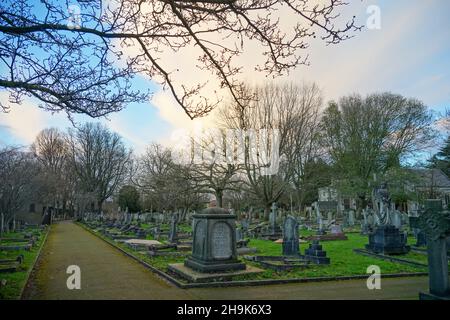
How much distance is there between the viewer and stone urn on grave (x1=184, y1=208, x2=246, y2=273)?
9062mm

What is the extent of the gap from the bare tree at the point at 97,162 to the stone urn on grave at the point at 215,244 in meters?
45.3

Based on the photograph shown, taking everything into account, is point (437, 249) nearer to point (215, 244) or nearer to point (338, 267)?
point (338, 267)

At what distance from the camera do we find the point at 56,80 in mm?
7301

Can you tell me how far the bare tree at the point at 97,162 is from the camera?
172ft

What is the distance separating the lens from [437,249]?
19.4 ft

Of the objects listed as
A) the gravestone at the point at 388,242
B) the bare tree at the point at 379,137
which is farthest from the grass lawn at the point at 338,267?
the bare tree at the point at 379,137

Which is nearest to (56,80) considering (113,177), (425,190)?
(425,190)

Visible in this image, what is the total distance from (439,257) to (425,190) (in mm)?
32416

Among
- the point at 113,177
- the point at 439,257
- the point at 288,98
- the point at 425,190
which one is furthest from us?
the point at 113,177

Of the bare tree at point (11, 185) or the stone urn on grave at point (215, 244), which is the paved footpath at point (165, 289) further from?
the bare tree at point (11, 185)

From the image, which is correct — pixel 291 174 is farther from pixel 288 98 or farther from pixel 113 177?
pixel 113 177

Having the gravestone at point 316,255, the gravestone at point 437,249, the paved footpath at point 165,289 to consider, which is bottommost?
the paved footpath at point 165,289

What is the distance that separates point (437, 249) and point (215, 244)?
520 centimetres

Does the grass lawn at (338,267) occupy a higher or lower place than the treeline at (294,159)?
lower
